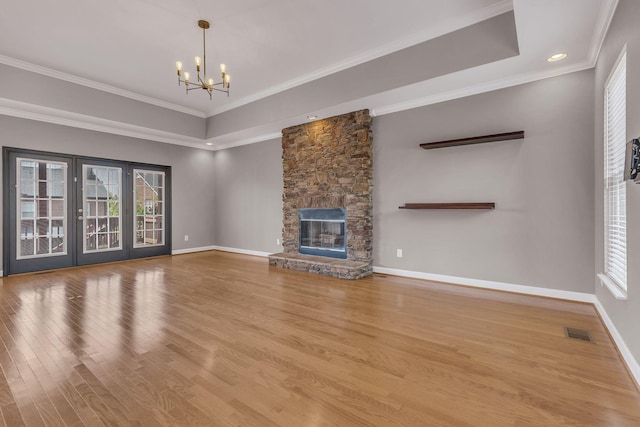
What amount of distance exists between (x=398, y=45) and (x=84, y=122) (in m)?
5.77

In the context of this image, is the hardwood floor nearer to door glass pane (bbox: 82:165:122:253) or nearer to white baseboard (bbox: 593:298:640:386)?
white baseboard (bbox: 593:298:640:386)

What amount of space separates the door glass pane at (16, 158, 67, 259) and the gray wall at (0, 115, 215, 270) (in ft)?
1.25

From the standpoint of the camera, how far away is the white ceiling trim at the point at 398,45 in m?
3.27

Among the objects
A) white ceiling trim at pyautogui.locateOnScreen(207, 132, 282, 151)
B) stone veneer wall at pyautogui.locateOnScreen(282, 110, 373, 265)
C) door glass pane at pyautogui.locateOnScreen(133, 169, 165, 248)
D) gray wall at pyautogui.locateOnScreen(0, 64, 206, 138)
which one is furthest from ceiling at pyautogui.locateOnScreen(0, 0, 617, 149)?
door glass pane at pyautogui.locateOnScreen(133, 169, 165, 248)

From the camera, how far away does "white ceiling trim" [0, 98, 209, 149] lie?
481 centimetres

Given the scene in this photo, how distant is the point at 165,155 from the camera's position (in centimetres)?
697

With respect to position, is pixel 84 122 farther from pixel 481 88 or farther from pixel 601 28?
pixel 601 28

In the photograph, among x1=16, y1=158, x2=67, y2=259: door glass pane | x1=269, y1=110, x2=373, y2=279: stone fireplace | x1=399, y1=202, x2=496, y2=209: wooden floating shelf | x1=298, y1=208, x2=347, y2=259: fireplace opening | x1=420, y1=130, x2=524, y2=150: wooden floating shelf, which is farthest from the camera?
x1=298, y1=208, x2=347, y2=259: fireplace opening

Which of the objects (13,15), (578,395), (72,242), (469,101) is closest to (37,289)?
(72,242)

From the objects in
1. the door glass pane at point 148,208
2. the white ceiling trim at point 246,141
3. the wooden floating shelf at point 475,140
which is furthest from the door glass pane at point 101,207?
the wooden floating shelf at point 475,140

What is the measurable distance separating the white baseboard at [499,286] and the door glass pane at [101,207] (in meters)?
5.50

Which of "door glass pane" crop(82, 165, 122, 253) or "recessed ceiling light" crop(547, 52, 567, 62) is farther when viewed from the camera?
"door glass pane" crop(82, 165, 122, 253)

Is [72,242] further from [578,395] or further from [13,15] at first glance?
[578,395]

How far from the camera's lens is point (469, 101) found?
416 centimetres
